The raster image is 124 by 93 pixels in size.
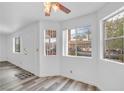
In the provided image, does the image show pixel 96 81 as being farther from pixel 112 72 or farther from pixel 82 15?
pixel 82 15

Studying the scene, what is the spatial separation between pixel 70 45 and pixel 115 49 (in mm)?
2337

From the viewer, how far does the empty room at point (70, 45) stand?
3.26 metres

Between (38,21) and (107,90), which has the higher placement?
(38,21)

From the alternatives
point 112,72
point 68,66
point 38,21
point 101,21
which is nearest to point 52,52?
point 68,66

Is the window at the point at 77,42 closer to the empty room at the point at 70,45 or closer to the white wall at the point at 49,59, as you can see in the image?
the empty room at the point at 70,45

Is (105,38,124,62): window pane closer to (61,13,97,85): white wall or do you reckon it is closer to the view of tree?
the view of tree

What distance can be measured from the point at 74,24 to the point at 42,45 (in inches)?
58.8

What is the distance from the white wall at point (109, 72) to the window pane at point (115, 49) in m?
0.20

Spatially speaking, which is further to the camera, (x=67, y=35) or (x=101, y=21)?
(x=67, y=35)

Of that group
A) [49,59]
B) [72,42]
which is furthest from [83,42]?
[49,59]

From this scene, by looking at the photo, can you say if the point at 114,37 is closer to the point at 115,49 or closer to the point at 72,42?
the point at 115,49

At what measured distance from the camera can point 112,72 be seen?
3.21 m

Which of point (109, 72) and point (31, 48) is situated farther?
point (31, 48)

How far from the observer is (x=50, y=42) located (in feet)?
19.0
